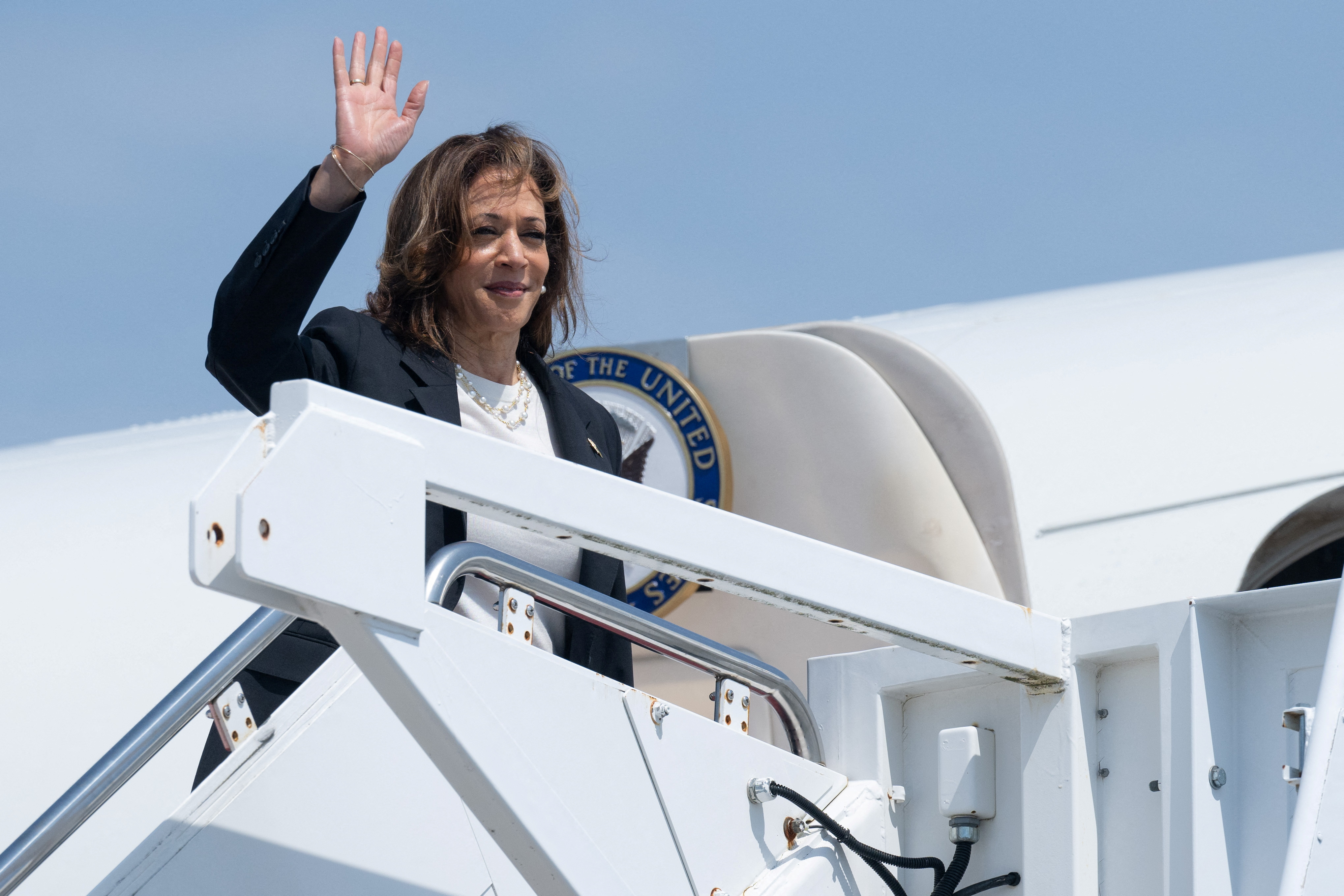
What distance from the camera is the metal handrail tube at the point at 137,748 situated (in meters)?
2.23

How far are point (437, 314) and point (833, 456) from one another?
7.84 ft

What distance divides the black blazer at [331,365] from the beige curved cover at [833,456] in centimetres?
199

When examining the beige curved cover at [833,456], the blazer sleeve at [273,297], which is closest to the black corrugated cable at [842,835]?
the blazer sleeve at [273,297]

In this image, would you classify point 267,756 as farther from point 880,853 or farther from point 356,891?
point 880,853

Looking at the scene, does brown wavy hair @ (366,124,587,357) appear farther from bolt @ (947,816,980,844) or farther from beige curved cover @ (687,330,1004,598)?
beige curved cover @ (687,330,1004,598)

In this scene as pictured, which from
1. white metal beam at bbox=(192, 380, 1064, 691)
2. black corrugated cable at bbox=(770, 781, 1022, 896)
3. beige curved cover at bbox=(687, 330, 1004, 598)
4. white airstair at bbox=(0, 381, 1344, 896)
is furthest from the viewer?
beige curved cover at bbox=(687, 330, 1004, 598)

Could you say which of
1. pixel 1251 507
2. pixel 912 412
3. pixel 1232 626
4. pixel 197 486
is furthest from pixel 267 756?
pixel 197 486

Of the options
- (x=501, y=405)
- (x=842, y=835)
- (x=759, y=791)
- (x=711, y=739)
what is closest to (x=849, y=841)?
(x=842, y=835)

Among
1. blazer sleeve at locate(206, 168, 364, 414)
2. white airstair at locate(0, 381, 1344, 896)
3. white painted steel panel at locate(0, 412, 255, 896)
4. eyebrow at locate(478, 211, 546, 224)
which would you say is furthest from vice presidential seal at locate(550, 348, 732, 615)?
blazer sleeve at locate(206, 168, 364, 414)

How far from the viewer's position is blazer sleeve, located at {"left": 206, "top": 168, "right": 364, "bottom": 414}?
7.55ft

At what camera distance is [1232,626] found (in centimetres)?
217

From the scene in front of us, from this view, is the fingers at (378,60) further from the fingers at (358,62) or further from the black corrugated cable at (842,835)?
the black corrugated cable at (842,835)

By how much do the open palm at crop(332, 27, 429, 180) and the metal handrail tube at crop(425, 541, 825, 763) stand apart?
596 millimetres

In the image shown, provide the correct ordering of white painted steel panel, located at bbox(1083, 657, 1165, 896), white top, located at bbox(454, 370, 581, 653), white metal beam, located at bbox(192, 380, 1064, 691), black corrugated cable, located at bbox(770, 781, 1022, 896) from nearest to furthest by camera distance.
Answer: white metal beam, located at bbox(192, 380, 1064, 691)
white painted steel panel, located at bbox(1083, 657, 1165, 896)
black corrugated cable, located at bbox(770, 781, 1022, 896)
white top, located at bbox(454, 370, 581, 653)
